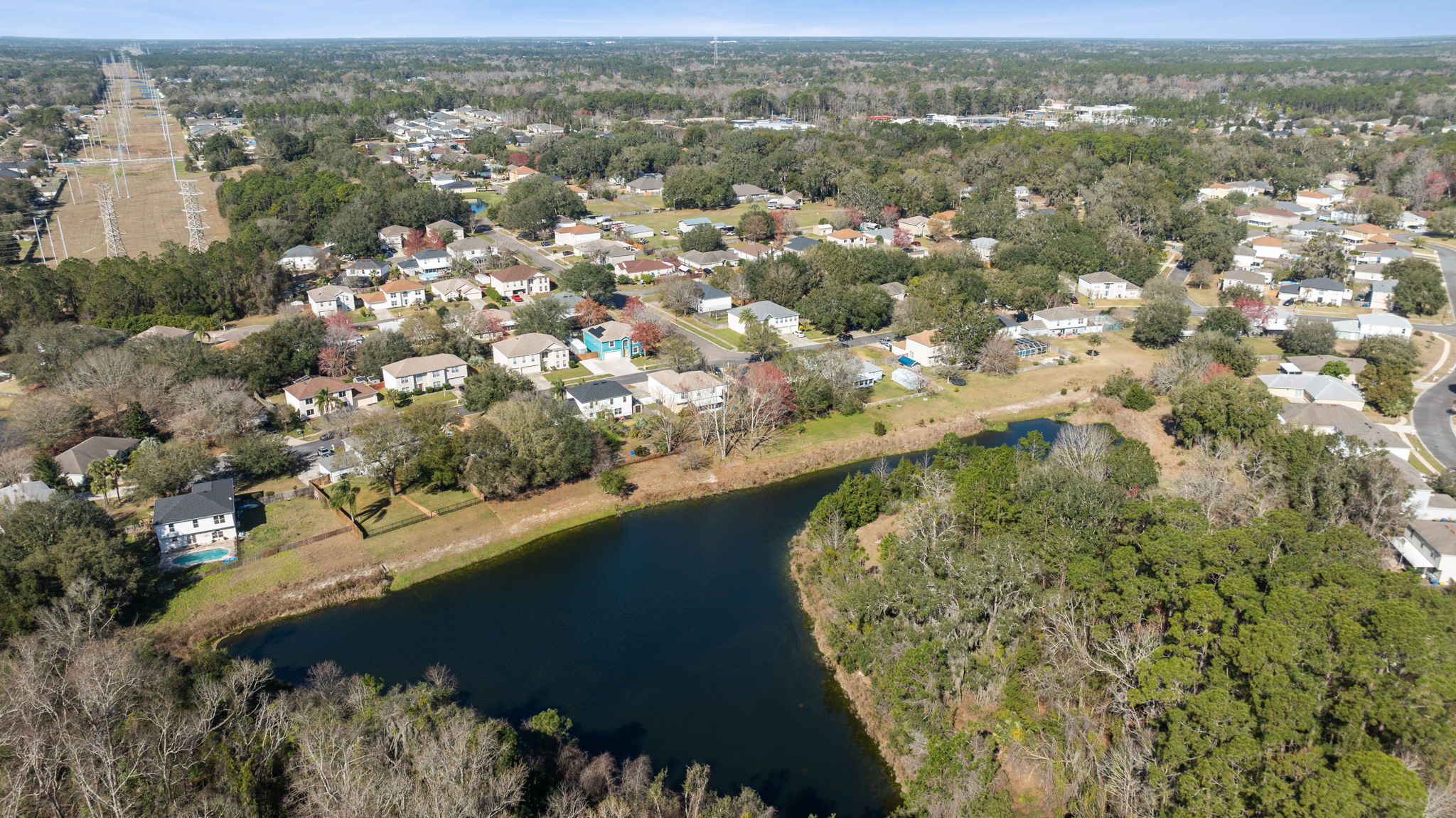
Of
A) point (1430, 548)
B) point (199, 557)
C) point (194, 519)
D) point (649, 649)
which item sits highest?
point (194, 519)

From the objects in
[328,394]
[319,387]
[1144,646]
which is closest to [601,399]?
[328,394]

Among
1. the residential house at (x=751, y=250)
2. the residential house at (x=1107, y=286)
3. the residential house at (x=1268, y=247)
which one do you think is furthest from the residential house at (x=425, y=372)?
the residential house at (x=1268, y=247)

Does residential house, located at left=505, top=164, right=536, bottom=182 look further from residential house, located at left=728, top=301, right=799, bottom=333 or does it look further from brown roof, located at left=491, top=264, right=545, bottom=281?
residential house, located at left=728, top=301, right=799, bottom=333

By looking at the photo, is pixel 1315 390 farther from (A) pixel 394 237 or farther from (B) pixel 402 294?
(A) pixel 394 237

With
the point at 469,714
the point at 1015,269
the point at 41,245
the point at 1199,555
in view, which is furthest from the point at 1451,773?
the point at 41,245

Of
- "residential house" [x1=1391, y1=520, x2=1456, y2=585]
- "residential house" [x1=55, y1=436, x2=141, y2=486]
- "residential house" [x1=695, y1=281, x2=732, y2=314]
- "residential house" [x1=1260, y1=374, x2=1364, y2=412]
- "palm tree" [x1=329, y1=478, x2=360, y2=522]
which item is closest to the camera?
"residential house" [x1=1391, y1=520, x2=1456, y2=585]

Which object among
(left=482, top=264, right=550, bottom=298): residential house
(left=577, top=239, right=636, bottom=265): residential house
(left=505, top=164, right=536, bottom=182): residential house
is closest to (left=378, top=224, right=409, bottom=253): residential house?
(left=482, top=264, right=550, bottom=298): residential house
